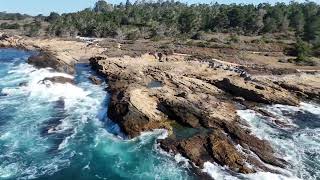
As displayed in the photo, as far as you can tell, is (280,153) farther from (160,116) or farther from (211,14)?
(211,14)

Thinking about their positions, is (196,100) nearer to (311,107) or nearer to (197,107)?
(197,107)

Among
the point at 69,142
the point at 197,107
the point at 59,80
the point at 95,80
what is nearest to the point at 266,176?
the point at 197,107

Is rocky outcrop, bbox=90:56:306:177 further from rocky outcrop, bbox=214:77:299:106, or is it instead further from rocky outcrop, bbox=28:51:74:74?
rocky outcrop, bbox=28:51:74:74

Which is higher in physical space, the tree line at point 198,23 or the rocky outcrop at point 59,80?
the tree line at point 198,23

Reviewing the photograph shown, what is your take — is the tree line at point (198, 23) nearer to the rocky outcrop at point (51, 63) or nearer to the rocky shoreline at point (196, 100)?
the rocky outcrop at point (51, 63)

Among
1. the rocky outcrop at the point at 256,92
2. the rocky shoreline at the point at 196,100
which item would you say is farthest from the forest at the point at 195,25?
the rocky outcrop at the point at 256,92

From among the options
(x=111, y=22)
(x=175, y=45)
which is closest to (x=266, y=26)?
(x=175, y=45)

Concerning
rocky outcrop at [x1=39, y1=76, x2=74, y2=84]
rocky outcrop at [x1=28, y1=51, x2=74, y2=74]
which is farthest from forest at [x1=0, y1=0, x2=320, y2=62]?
rocky outcrop at [x1=39, y1=76, x2=74, y2=84]
